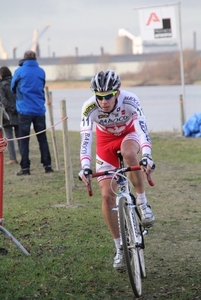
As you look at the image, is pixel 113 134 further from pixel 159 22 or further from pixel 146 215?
pixel 159 22

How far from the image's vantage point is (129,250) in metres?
6.51

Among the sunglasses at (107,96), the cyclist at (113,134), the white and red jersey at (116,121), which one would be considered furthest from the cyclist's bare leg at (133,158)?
the sunglasses at (107,96)

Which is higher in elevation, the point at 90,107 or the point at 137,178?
the point at 90,107

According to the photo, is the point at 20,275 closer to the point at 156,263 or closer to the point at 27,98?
the point at 156,263

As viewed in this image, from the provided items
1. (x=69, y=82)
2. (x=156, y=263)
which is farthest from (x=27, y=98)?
(x=69, y=82)

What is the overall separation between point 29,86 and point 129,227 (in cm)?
757

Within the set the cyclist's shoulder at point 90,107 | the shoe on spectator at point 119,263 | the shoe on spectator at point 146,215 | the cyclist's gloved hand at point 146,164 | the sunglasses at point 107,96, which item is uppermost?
the sunglasses at point 107,96

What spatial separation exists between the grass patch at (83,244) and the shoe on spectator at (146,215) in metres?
0.46

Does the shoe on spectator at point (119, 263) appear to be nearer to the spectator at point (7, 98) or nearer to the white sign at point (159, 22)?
the spectator at point (7, 98)

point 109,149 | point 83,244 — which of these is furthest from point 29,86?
point 109,149

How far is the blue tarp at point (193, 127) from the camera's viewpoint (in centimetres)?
2123

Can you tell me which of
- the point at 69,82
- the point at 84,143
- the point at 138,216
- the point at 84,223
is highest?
the point at 84,143

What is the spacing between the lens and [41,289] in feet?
22.3

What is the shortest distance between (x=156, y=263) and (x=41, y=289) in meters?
1.39
